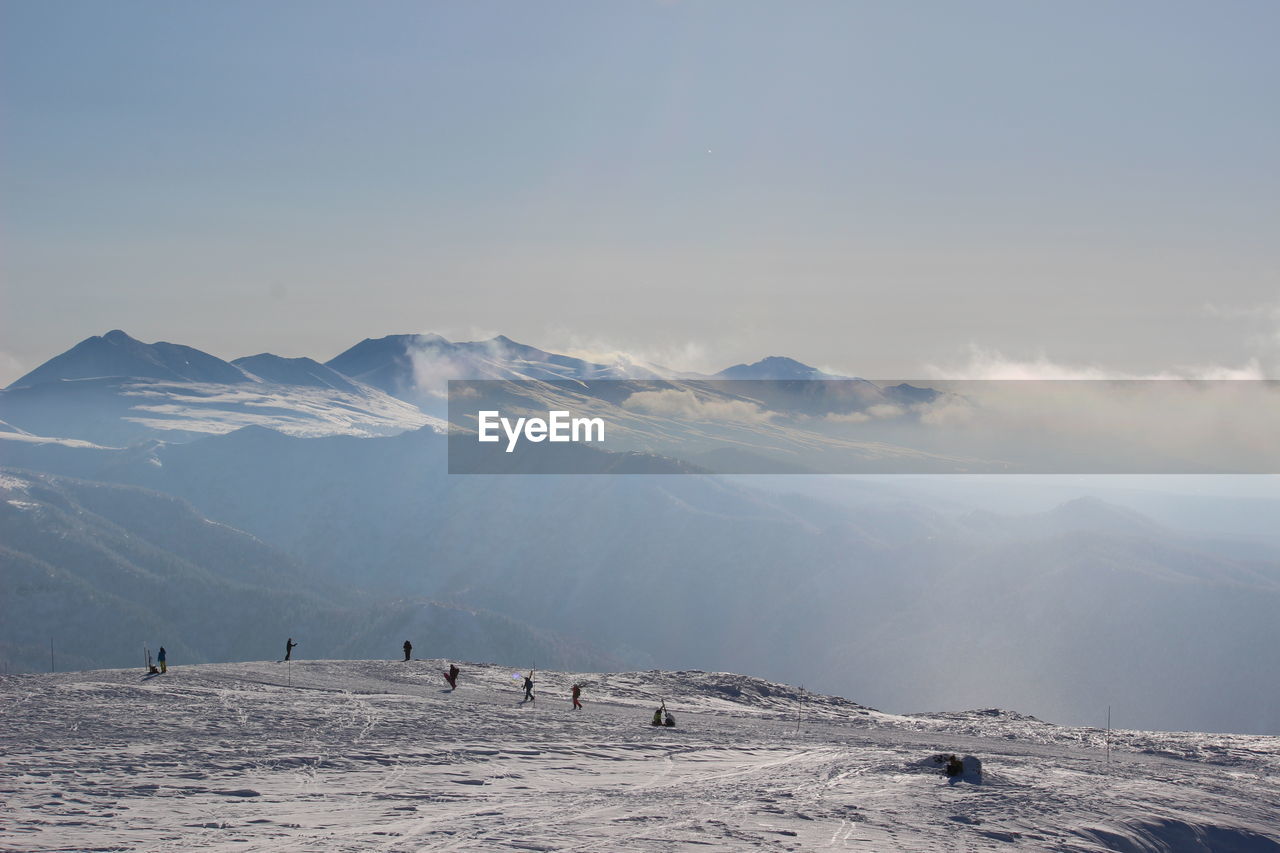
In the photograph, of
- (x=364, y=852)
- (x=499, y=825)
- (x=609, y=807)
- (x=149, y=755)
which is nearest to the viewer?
(x=364, y=852)

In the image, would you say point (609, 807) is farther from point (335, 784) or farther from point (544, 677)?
point (544, 677)

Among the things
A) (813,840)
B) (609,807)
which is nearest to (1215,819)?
(813,840)

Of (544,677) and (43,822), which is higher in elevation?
(43,822)

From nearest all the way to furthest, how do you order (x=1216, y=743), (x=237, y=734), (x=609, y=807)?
(x=609, y=807) < (x=237, y=734) < (x=1216, y=743)

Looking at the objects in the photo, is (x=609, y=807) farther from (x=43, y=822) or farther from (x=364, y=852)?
(x=43, y=822)

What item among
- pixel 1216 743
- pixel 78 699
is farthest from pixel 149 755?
pixel 1216 743

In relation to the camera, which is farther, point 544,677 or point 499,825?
point 544,677
